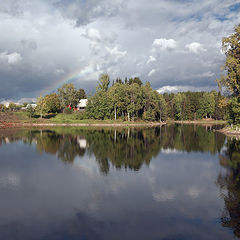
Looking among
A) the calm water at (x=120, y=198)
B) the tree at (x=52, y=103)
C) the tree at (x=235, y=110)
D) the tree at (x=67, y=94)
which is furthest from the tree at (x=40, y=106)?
the calm water at (x=120, y=198)

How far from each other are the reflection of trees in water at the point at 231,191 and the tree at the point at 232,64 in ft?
65.5

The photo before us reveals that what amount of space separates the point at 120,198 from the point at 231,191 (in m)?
7.60

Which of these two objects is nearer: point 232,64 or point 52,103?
point 232,64

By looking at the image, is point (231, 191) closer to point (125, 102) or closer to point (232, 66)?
point (232, 66)

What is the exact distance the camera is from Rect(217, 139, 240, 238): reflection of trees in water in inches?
491

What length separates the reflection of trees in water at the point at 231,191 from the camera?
12461 millimetres

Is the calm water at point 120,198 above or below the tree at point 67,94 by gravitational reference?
below

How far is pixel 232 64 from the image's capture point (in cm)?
4288

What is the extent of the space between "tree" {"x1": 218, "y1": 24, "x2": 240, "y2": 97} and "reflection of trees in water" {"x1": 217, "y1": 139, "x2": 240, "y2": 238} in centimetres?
1996

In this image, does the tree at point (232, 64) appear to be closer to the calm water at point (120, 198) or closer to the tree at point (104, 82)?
→ the calm water at point (120, 198)

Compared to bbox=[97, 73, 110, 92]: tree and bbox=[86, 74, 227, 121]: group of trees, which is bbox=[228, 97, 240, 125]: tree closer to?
bbox=[86, 74, 227, 121]: group of trees

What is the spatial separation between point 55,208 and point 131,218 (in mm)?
4591

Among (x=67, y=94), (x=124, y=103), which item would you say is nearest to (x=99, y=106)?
(x=124, y=103)

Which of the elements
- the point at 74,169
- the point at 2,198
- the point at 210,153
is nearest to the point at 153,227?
the point at 2,198
